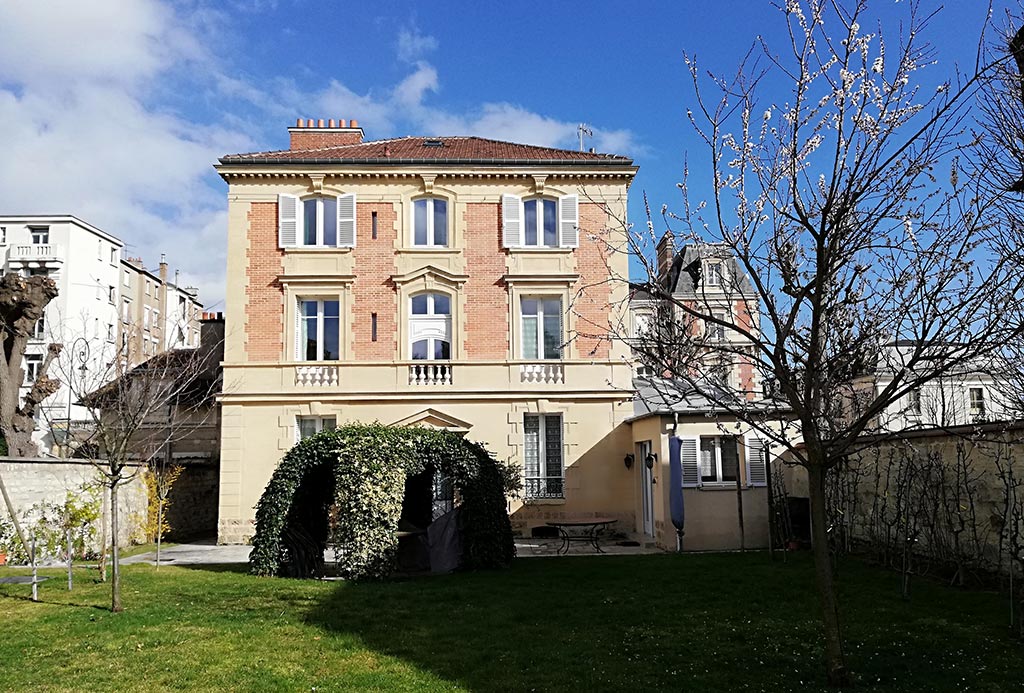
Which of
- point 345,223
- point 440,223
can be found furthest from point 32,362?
point 440,223

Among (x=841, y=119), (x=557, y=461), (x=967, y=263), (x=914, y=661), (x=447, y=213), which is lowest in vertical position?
(x=914, y=661)

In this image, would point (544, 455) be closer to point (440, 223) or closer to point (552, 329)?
point (552, 329)

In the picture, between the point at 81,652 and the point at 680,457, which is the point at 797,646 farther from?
the point at 680,457

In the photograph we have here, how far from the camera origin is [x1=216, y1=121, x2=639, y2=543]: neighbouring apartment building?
750 inches

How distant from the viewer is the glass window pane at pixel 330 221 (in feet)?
64.8

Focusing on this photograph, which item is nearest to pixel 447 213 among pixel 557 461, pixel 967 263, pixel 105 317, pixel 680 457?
pixel 557 461

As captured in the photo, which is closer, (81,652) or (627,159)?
(81,652)

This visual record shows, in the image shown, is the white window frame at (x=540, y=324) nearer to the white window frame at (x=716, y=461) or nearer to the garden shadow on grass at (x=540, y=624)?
the white window frame at (x=716, y=461)

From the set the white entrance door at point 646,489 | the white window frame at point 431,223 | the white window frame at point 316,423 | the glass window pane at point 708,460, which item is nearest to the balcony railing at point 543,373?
the white entrance door at point 646,489

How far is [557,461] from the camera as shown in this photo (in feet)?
63.1

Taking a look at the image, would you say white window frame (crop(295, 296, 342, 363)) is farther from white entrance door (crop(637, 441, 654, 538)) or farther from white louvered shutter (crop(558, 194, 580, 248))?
white entrance door (crop(637, 441, 654, 538))

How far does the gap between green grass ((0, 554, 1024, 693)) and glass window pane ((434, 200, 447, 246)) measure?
382 inches

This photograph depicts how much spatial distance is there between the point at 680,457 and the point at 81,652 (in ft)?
36.3

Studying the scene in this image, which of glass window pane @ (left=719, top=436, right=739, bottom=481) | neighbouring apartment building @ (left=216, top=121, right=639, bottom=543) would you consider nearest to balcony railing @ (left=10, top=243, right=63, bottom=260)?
neighbouring apartment building @ (left=216, top=121, right=639, bottom=543)
